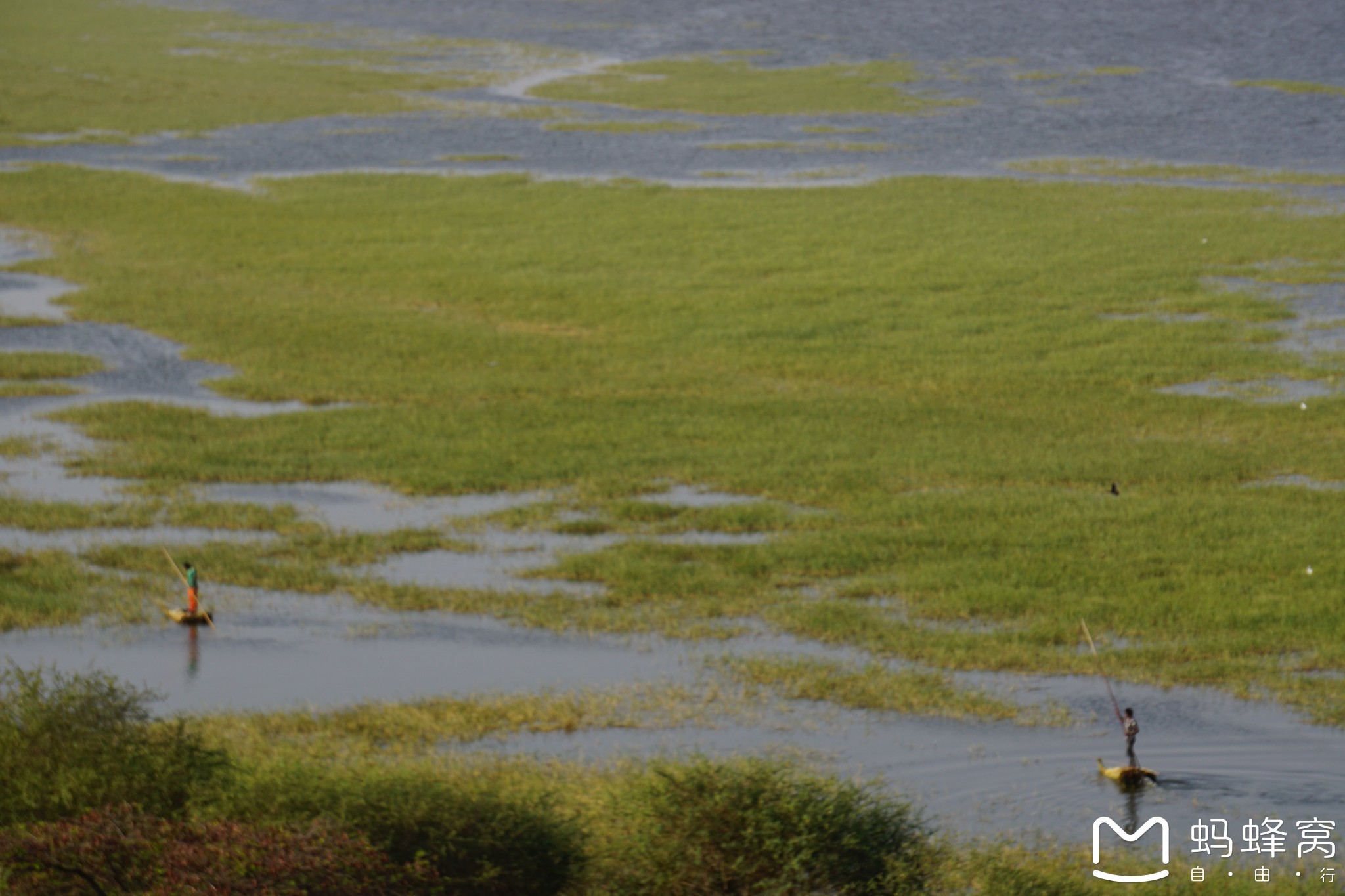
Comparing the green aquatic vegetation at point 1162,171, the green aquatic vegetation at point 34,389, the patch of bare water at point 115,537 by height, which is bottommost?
the patch of bare water at point 115,537

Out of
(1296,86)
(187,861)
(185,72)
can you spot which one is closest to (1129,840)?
(187,861)

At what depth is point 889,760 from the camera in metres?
15.5

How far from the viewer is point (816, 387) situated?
31219 mm

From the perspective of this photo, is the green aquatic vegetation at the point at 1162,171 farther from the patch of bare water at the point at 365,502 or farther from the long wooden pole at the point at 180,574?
the long wooden pole at the point at 180,574

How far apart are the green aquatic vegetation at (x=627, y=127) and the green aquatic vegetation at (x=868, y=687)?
2181 inches

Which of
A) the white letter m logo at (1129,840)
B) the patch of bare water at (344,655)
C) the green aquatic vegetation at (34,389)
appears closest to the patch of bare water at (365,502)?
the patch of bare water at (344,655)

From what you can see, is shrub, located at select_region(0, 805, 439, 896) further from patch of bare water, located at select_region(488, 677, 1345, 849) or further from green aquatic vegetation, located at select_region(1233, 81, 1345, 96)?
green aquatic vegetation, located at select_region(1233, 81, 1345, 96)

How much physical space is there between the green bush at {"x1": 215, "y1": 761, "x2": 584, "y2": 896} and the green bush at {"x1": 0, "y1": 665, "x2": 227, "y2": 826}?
58cm

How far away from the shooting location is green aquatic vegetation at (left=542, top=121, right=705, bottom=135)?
234 ft

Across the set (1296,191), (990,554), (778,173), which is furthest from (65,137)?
(990,554)

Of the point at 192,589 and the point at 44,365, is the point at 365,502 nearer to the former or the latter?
the point at 192,589

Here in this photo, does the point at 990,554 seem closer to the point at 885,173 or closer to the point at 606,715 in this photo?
the point at 606,715

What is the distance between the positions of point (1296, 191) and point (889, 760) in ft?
149

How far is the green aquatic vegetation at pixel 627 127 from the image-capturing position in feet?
234
